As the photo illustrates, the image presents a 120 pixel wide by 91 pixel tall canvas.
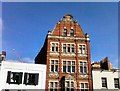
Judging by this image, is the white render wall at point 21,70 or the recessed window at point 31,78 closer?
the white render wall at point 21,70

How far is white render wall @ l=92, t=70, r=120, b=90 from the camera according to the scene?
1705 inches

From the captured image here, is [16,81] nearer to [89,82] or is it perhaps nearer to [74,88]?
[74,88]

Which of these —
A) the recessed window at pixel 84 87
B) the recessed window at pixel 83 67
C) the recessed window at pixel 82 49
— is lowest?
the recessed window at pixel 84 87

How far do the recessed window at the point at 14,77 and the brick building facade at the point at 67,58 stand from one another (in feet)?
15.9

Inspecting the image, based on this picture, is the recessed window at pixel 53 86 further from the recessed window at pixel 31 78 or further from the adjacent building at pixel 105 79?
the adjacent building at pixel 105 79

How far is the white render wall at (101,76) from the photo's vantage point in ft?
142

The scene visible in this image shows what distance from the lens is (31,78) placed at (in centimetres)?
4184

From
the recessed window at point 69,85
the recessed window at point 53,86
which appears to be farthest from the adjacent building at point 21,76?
the recessed window at point 69,85

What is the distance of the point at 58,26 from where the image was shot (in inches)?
1800

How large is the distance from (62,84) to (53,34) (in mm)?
9595

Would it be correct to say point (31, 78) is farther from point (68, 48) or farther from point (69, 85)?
point (68, 48)

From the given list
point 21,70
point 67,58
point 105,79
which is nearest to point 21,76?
point 21,70

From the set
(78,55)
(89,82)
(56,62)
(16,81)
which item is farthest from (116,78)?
(16,81)

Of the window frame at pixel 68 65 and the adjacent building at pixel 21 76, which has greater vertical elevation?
the window frame at pixel 68 65
